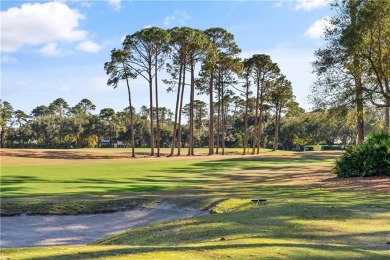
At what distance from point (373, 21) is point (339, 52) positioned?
10.7 feet

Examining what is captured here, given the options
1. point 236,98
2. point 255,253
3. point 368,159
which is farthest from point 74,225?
point 236,98

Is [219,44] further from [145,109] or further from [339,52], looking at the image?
[145,109]

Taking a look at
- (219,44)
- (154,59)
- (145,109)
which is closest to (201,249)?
(154,59)

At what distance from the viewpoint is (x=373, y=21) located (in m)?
28.5

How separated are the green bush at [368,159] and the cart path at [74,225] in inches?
473

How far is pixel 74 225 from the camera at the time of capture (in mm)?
12484

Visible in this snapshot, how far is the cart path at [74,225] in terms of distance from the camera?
36.1ft

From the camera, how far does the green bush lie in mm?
21688

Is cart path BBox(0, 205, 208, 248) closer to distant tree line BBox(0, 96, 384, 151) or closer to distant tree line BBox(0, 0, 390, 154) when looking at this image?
distant tree line BBox(0, 0, 390, 154)

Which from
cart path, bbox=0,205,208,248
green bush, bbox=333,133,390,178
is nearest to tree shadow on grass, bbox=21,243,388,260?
cart path, bbox=0,205,208,248

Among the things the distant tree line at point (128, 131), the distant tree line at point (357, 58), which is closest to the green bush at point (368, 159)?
the distant tree line at point (357, 58)

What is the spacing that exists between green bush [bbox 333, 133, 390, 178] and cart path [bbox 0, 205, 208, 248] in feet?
39.4

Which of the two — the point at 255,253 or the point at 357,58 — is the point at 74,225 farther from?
the point at 357,58

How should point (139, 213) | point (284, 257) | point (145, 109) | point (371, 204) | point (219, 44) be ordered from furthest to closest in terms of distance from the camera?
1. point (145, 109)
2. point (219, 44)
3. point (139, 213)
4. point (371, 204)
5. point (284, 257)
